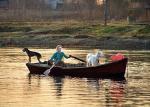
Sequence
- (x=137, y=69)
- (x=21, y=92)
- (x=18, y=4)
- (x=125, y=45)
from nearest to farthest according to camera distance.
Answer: (x=21, y=92) → (x=137, y=69) → (x=125, y=45) → (x=18, y=4)

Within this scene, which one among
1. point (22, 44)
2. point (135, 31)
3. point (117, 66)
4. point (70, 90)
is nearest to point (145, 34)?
point (135, 31)

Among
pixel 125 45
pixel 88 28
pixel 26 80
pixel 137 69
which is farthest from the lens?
pixel 88 28

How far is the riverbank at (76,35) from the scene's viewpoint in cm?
8119

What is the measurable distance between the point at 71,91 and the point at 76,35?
56435 millimetres

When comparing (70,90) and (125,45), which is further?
(125,45)

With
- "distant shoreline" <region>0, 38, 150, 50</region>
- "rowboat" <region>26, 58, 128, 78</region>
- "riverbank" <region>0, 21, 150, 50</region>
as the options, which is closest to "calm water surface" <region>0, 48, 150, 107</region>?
"rowboat" <region>26, 58, 128, 78</region>

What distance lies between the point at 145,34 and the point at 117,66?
4716 cm

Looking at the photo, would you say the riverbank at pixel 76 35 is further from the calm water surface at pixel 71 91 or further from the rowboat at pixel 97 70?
the calm water surface at pixel 71 91

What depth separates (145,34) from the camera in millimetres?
83438

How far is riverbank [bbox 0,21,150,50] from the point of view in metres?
81.2

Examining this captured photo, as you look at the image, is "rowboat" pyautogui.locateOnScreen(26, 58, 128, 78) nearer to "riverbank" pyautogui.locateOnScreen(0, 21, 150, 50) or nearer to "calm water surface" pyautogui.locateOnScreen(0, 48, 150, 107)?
"calm water surface" pyautogui.locateOnScreen(0, 48, 150, 107)

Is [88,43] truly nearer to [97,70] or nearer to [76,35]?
[76,35]

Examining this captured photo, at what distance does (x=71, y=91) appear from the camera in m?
30.9

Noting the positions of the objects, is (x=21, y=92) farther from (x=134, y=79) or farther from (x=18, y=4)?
(x=18, y=4)
